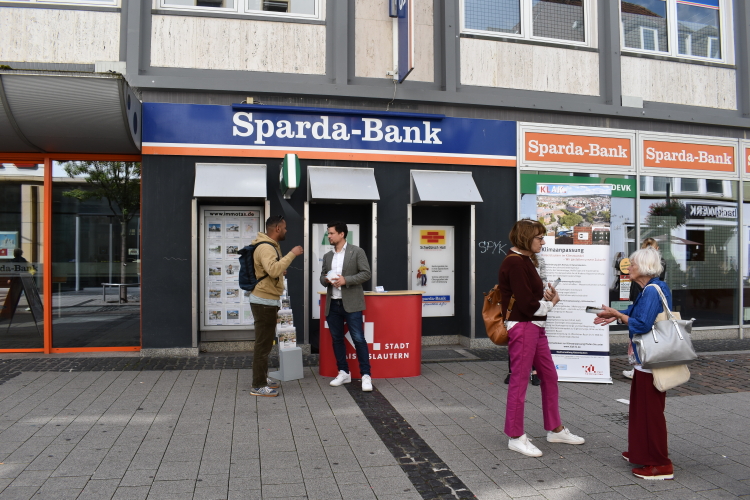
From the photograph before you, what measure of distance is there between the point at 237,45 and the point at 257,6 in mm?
729

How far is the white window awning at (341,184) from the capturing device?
8273 mm

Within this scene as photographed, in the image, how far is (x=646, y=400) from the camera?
4.07 metres

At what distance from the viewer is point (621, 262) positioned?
9750 millimetres

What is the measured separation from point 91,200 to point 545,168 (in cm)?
699

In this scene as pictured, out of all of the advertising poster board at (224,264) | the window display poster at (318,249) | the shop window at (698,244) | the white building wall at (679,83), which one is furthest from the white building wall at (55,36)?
the shop window at (698,244)

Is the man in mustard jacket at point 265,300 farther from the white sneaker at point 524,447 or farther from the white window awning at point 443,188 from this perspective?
the white window awning at point 443,188

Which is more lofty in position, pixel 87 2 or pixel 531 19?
pixel 531 19

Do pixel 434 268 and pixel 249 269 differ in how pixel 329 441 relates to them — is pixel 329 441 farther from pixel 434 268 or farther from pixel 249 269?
pixel 434 268

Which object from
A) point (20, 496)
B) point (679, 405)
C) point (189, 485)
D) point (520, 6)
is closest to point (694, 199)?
point (520, 6)

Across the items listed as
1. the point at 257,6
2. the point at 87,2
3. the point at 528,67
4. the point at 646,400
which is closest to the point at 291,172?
the point at 257,6

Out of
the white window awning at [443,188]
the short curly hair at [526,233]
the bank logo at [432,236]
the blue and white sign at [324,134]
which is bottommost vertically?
the short curly hair at [526,233]

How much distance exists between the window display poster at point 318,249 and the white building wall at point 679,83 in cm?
536

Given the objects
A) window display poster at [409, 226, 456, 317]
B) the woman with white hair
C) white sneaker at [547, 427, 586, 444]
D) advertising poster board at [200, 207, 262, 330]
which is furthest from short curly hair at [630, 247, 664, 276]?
advertising poster board at [200, 207, 262, 330]

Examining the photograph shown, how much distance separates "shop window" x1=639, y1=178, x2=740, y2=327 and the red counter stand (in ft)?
17.2
